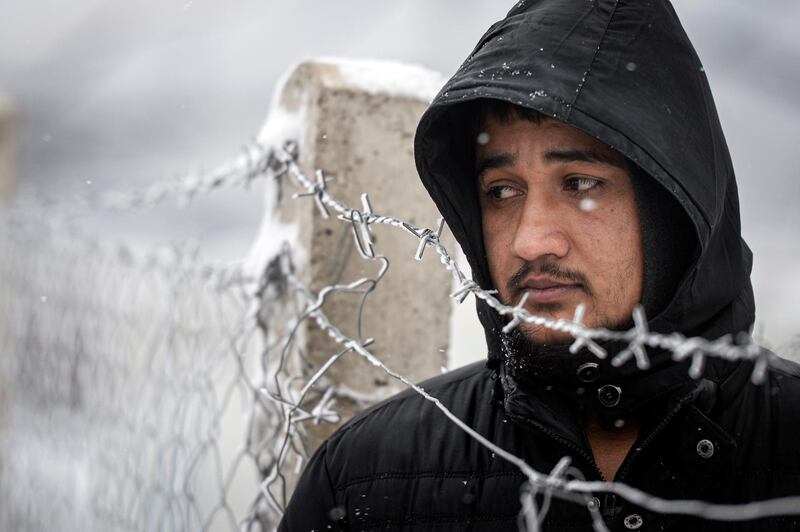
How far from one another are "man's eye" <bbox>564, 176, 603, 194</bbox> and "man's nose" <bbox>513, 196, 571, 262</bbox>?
0.06m

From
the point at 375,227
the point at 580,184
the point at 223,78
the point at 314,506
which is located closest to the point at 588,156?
the point at 580,184

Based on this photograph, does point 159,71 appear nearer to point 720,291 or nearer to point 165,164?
point 165,164

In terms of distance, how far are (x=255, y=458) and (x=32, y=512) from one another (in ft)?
7.25

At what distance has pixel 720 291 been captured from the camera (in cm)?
199

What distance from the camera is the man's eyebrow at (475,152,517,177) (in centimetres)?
218

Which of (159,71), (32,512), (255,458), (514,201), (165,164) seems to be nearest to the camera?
(514,201)

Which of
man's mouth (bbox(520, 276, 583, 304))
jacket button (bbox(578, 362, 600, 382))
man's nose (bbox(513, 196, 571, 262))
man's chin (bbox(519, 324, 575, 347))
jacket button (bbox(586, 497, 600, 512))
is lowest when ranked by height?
jacket button (bbox(586, 497, 600, 512))

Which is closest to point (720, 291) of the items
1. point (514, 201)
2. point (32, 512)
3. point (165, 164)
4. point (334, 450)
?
point (514, 201)

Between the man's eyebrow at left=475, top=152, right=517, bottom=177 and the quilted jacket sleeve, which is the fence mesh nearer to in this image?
the quilted jacket sleeve

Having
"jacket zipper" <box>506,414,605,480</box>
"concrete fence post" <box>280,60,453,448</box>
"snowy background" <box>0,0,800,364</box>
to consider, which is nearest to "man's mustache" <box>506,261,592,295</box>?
"jacket zipper" <box>506,414,605,480</box>

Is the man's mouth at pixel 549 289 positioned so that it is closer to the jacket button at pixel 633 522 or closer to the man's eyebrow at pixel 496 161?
the man's eyebrow at pixel 496 161

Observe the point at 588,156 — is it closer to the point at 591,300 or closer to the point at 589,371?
the point at 591,300

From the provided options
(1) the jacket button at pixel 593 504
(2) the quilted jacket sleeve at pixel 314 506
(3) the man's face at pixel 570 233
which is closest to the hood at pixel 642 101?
(3) the man's face at pixel 570 233

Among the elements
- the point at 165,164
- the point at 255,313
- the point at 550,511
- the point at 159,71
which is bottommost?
the point at 550,511
